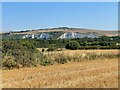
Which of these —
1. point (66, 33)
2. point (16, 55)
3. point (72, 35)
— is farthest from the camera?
point (66, 33)

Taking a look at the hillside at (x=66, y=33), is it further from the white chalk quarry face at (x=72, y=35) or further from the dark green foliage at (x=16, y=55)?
the dark green foliage at (x=16, y=55)

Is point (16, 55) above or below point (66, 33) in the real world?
above

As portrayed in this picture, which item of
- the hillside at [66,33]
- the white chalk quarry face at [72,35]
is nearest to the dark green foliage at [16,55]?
the white chalk quarry face at [72,35]

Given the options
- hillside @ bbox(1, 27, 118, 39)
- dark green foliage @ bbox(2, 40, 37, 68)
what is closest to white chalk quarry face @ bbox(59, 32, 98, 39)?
hillside @ bbox(1, 27, 118, 39)

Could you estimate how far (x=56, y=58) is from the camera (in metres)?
25.6

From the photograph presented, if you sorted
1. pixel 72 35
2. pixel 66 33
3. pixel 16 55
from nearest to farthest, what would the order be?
pixel 16 55 < pixel 72 35 < pixel 66 33

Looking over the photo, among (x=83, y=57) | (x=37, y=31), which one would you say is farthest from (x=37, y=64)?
(x=37, y=31)

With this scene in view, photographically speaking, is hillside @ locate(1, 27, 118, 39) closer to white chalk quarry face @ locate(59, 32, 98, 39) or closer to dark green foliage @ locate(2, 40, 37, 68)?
white chalk quarry face @ locate(59, 32, 98, 39)

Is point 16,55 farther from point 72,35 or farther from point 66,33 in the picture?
point 66,33

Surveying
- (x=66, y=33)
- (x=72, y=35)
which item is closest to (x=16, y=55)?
(x=72, y=35)

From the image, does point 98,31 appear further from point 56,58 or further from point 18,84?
point 18,84

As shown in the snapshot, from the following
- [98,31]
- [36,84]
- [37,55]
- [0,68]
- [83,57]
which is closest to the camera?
[36,84]

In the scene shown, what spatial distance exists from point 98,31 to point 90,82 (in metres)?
84.8

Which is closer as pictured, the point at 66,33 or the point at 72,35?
the point at 72,35
